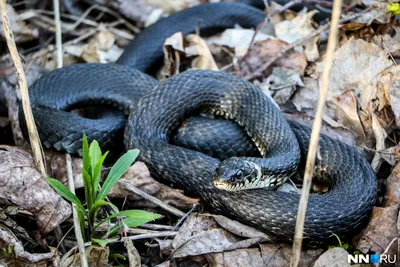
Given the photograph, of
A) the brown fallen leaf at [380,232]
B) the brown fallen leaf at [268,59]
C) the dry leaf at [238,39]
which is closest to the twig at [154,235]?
the brown fallen leaf at [380,232]

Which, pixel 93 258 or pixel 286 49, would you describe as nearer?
pixel 93 258

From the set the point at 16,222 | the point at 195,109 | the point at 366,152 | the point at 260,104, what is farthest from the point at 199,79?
the point at 16,222

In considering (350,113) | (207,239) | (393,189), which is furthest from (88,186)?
(350,113)

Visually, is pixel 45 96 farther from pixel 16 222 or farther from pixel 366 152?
pixel 366 152

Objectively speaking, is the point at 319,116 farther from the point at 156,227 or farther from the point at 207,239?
the point at 156,227

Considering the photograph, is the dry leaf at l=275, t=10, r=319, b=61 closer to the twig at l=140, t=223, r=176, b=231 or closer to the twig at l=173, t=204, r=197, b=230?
the twig at l=173, t=204, r=197, b=230

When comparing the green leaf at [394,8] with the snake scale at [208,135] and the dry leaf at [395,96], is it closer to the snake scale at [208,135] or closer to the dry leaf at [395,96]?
the dry leaf at [395,96]

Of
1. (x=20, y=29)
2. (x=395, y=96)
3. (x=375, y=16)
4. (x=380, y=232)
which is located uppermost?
(x=375, y=16)
